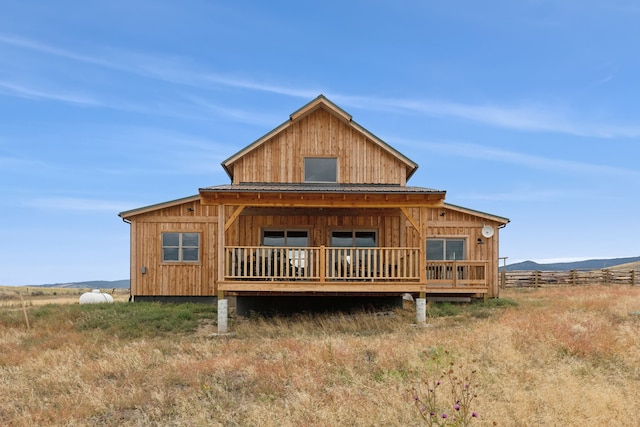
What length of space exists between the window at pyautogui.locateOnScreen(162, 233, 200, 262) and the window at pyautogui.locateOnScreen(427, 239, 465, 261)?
964 cm

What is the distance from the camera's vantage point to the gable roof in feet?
66.4

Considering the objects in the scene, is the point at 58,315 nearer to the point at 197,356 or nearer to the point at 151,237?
the point at 151,237

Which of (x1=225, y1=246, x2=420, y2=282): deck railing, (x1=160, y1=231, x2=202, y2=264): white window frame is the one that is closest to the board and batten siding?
(x1=225, y1=246, x2=420, y2=282): deck railing

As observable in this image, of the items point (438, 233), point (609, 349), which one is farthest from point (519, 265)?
point (609, 349)

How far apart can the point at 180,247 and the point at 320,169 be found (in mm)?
6283

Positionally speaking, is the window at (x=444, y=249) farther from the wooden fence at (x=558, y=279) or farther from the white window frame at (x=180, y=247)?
the wooden fence at (x=558, y=279)

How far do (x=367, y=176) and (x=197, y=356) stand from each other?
10.8 m

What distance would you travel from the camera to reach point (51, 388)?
9.57m

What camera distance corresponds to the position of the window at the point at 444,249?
2358 cm

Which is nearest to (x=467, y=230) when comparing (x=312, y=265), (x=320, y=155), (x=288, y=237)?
(x=320, y=155)

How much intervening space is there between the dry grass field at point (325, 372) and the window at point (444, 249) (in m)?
7.31

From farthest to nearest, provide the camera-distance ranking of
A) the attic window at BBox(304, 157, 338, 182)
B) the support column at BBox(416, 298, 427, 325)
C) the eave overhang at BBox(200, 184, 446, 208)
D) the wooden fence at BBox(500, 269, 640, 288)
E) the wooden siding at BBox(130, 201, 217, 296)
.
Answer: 1. the wooden fence at BBox(500, 269, 640, 288)
2. the wooden siding at BBox(130, 201, 217, 296)
3. the attic window at BBox(304, 157, 338, 182)
4. the support column at BBox(416, 298, 427, 325)
5. the eave overhang at BBox(200, 184, 446, 208)

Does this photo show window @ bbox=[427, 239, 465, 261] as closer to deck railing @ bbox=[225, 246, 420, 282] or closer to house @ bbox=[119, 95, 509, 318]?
house @ bbox=[119, 95, 509, 318]

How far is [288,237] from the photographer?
2052 cm
